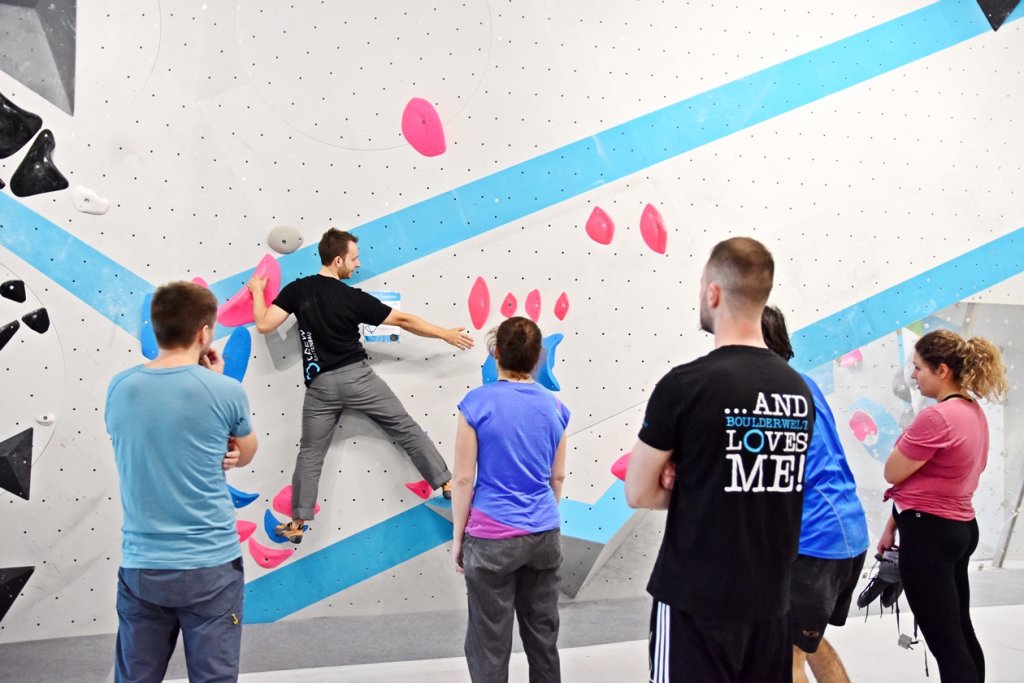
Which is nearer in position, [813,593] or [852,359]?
[813,593]

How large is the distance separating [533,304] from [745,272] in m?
2.15

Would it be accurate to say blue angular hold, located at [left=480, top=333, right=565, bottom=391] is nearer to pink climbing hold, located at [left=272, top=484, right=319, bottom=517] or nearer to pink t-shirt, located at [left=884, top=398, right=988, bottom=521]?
pink climbing hold, located at [left=272, top=484, right=319, bottom=517]

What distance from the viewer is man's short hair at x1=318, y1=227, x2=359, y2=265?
334 cm

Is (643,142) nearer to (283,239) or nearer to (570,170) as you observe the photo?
(570,170)

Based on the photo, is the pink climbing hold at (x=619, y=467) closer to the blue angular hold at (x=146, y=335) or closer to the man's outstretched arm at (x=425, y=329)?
the man's outstretched arm at (x=425, y=329)

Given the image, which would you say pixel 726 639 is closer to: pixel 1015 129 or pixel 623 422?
pixel 623 422

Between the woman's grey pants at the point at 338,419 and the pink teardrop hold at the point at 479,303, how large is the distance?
0.48 meters

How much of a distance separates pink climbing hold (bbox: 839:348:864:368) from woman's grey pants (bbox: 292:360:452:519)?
77.0 inches

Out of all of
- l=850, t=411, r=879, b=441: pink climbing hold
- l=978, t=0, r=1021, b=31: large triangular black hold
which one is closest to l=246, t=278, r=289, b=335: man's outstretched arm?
l=850, t=411, r=879, b=441: pink climbing hold

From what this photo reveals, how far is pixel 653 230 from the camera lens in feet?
12.6

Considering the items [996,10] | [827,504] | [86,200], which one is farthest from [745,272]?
[996,10]

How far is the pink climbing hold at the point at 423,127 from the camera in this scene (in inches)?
140

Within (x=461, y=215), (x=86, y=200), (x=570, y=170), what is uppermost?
(x=570, y=170)

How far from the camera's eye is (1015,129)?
4.23 meters
